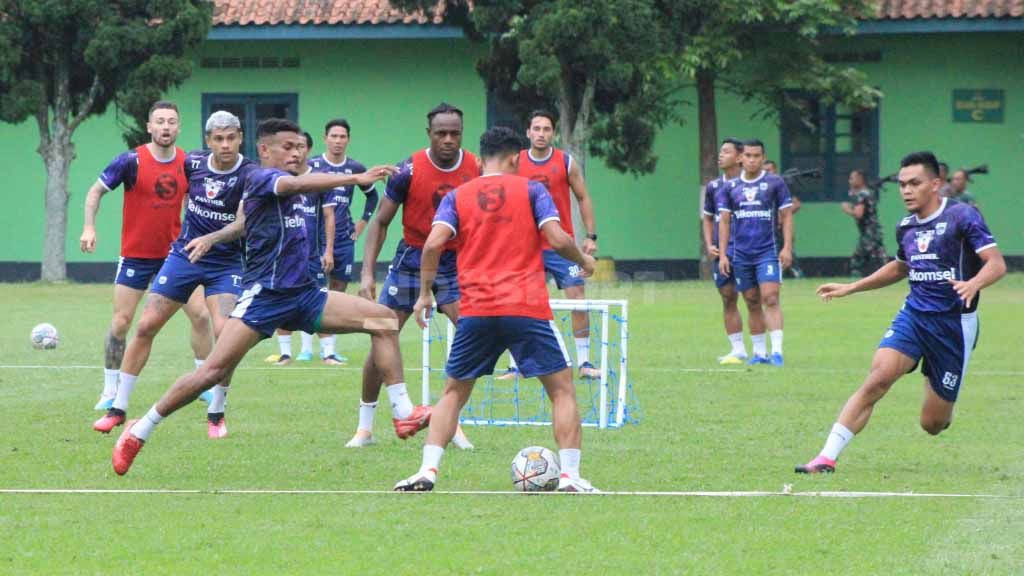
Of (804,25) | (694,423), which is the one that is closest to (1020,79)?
(804,25)

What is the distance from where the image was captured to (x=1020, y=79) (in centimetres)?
3741

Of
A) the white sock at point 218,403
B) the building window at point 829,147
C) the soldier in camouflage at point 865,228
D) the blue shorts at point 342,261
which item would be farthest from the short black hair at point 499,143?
the building window at point 829,147

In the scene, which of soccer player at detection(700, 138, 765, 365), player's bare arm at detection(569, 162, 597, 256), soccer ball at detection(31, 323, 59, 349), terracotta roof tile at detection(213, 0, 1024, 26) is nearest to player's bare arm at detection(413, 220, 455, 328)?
player's bare arm at detection(569, 162, 597, 256)

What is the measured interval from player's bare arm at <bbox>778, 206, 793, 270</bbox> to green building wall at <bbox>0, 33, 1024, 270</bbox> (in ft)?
61.6

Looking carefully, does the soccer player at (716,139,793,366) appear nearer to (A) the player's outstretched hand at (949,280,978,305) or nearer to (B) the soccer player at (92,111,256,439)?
(B) the soccer player at (92,111,256,439)

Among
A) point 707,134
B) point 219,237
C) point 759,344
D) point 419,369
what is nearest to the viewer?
point 219,237

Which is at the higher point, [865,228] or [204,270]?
[204,270]

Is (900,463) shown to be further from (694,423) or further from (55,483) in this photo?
(55,483)

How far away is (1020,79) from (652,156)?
7.97 metres

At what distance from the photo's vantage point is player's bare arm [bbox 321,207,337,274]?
1717 centimetres

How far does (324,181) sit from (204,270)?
318 cm

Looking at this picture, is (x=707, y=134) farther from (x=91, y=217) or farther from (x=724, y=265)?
(x=91, y=217)

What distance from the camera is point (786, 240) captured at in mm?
18938

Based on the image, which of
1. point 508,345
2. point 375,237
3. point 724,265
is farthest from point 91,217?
point 724,265
